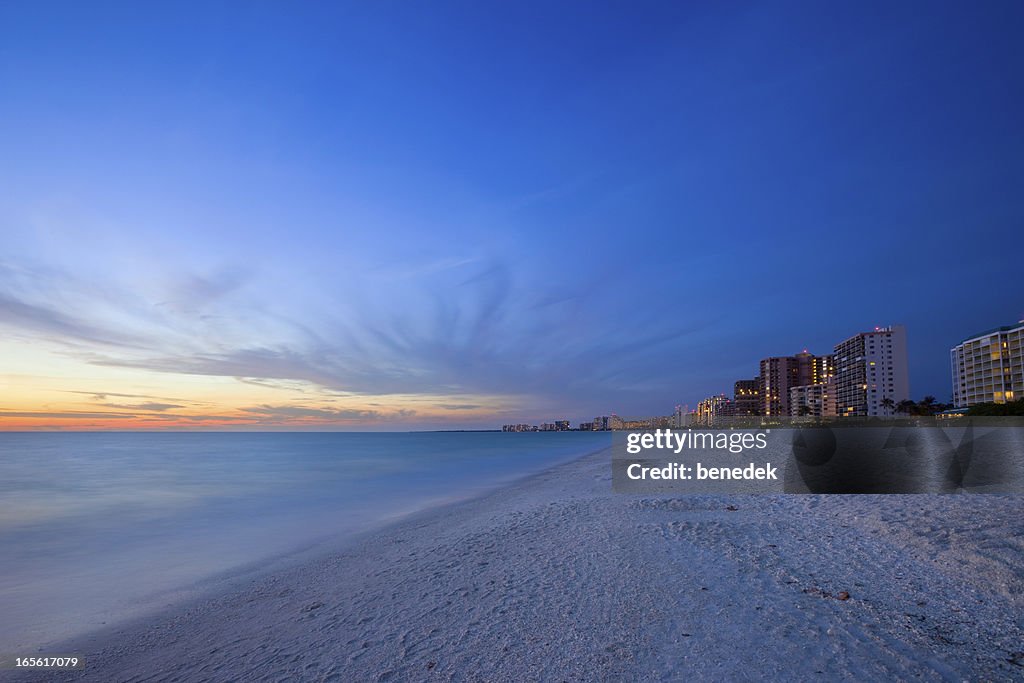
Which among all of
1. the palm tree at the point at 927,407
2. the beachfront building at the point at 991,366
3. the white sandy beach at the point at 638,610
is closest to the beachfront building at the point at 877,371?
the beachfront building at the point at 991,366

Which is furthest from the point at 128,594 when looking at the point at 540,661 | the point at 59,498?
the point at 59,498

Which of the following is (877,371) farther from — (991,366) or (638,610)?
(638,610)

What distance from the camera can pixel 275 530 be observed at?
46.7 feet

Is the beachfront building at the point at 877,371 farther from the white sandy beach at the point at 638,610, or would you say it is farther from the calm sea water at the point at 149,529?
the white sandy beach at the point at 638,610

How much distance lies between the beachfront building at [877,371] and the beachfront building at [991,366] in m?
19.0

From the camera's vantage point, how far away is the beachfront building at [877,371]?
484 feet

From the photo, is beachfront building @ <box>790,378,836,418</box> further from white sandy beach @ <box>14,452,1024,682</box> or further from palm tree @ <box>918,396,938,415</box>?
white sandy beach @ <box>14,452,1024,682</box>

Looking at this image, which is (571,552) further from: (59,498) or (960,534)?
(59,498)

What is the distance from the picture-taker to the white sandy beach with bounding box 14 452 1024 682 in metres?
4.25

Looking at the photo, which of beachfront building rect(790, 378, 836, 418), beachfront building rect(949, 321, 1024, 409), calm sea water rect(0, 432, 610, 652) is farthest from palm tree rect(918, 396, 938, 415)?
calm sea water rect(0, 432, 610, 652)

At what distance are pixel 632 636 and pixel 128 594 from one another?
8.38 meters

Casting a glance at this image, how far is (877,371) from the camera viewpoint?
15050cm

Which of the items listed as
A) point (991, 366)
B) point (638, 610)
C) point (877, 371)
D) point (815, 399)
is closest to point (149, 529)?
point (638, 610)

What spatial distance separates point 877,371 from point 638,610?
588 ft
